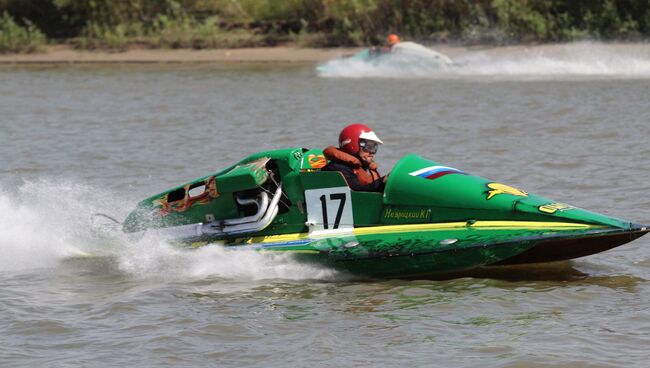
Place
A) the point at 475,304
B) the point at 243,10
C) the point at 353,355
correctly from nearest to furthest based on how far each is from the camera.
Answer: the point at 353,355 → the point at 475,304 → the point at 243,10

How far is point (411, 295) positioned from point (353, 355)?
1.50m

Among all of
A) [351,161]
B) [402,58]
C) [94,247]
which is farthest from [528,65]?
[351,161]

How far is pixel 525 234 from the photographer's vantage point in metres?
8.77

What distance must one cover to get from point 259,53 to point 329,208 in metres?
24.6

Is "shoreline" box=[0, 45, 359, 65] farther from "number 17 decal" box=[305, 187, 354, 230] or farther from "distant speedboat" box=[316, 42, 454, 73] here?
"number 17 decal" box=[305, 187, 354, 230]

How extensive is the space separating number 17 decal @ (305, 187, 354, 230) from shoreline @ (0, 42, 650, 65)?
22.1 meters

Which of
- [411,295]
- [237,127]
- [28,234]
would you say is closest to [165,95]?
[237,127]

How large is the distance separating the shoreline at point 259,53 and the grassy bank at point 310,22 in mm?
508

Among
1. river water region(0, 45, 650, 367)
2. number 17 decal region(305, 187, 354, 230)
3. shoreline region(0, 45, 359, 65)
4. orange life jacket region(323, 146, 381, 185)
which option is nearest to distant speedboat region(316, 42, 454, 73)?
shoreline region(0, 45, 359, 65)

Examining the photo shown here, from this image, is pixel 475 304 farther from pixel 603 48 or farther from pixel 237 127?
pixel 603 48

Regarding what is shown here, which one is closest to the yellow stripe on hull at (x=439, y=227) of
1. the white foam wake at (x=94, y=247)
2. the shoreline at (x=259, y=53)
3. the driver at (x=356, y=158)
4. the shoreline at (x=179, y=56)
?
the white foam wake at (x=94, y=247)

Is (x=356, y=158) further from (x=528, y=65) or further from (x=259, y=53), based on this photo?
(x=259, y=53)

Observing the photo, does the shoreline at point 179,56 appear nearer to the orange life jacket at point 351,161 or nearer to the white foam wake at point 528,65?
the white foam wake at point 528,65

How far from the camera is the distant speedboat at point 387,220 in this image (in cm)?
883
